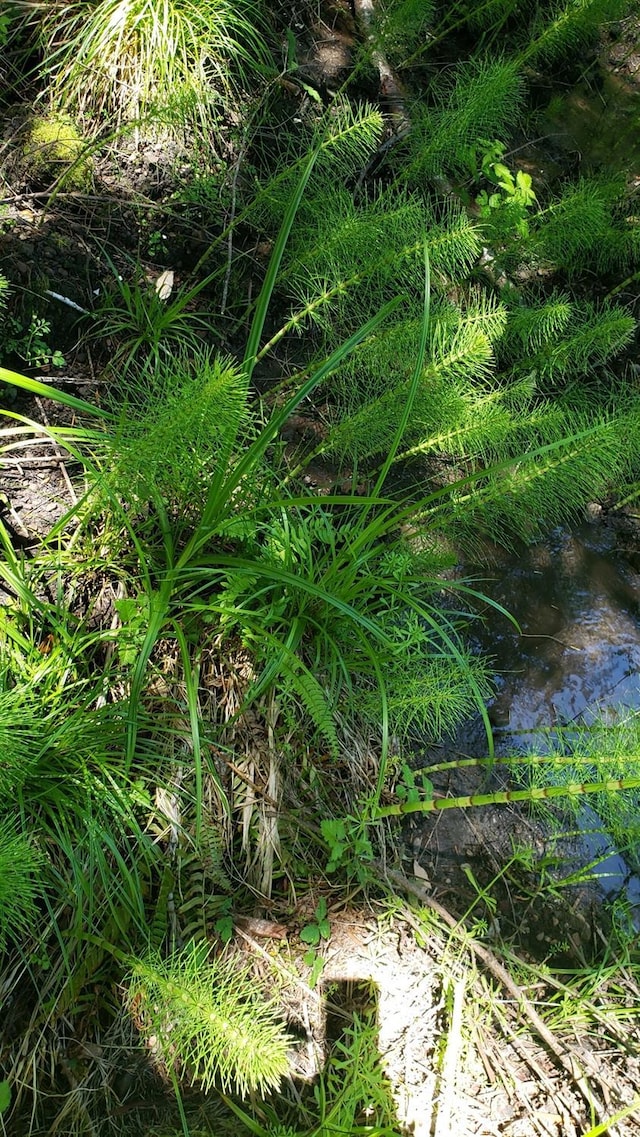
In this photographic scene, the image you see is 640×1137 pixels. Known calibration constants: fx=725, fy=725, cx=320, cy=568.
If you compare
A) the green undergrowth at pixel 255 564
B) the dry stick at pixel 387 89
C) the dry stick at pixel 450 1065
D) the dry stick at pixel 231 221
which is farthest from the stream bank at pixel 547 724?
the dry stick at pixel 387 89

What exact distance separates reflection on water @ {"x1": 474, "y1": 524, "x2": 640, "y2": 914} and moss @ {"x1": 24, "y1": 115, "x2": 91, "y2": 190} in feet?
6.50

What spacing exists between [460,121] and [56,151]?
1.40 meters

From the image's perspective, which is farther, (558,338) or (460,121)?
(558,338)

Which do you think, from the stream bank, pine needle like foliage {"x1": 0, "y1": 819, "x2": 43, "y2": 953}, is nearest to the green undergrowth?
pine needle like foliage {"x1": 0, "y1": 819, "x2": 43, "y2": 953}

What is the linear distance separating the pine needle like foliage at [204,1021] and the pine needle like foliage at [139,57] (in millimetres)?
2385

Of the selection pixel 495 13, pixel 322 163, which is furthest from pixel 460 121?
pixel 495 13

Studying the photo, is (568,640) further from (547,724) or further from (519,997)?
(519,997)

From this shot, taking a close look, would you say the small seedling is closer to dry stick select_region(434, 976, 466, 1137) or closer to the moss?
dry stick select_region(434, 976, 466, 1137)

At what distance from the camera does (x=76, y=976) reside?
1662 mm

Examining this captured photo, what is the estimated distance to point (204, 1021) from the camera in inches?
59.5

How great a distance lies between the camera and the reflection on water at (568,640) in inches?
99.5

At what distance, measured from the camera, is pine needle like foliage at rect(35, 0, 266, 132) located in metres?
2.32

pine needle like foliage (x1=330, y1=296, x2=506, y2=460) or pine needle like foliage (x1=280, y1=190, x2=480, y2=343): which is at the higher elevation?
pine needle like foliage (x1=280, y1=190, x2=480, y2=343)

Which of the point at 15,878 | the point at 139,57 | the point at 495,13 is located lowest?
the point at 15,878
